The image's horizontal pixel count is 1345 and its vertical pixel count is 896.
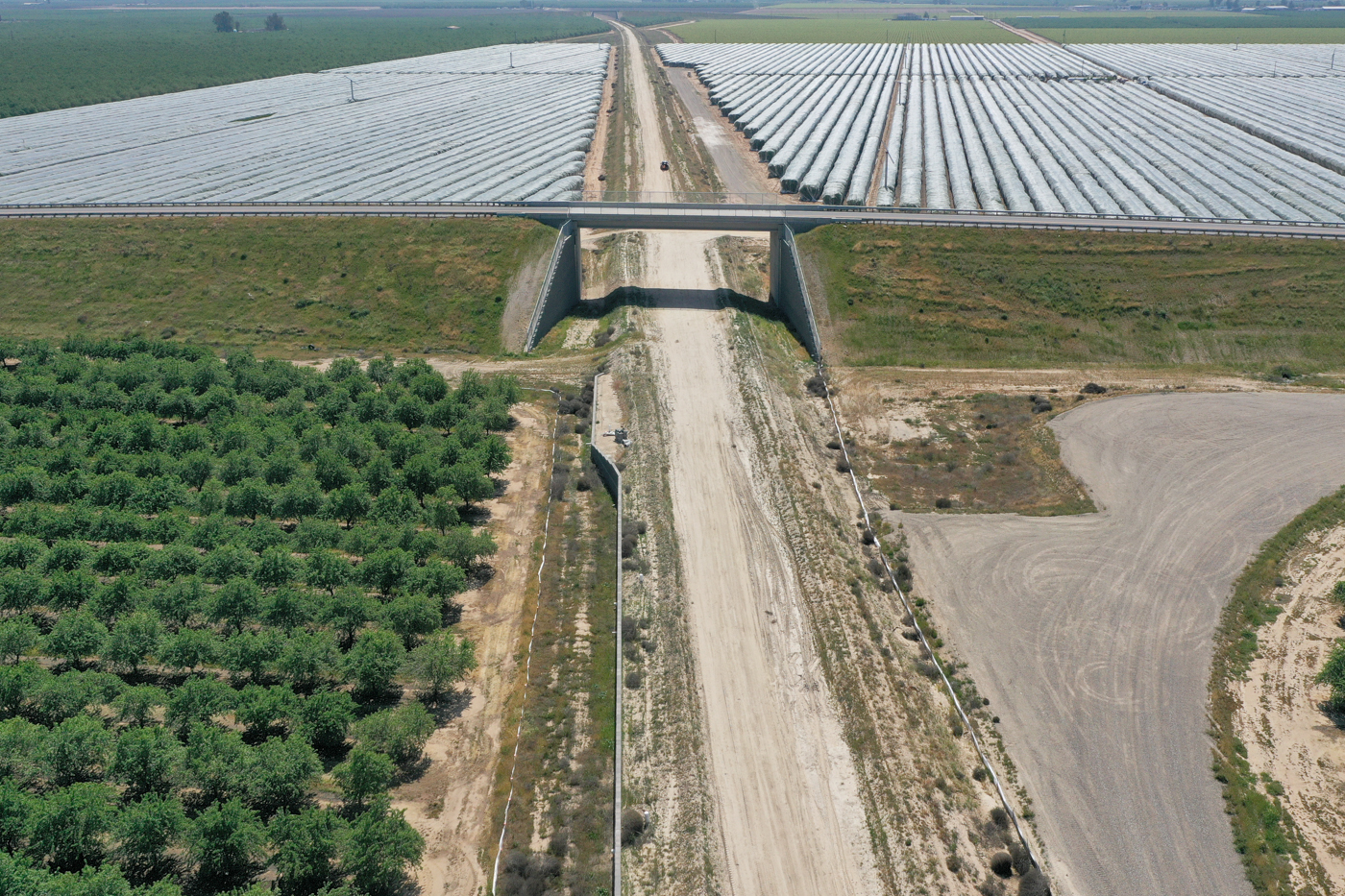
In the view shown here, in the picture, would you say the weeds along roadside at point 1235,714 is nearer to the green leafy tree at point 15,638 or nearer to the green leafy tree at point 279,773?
the green leafy tree at point 279,773

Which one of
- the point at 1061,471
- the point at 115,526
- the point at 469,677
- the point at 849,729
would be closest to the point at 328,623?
the point at 469,677

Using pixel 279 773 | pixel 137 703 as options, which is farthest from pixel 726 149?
pixel 279 773

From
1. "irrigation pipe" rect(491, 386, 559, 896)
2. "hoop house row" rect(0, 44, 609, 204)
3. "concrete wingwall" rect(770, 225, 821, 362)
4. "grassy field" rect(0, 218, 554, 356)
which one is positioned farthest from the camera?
"hoop house row" rect(0, 44, 609, 204)

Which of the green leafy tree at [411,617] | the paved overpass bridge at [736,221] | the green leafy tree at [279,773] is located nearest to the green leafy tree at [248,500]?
the green leafy tree at [411,617]

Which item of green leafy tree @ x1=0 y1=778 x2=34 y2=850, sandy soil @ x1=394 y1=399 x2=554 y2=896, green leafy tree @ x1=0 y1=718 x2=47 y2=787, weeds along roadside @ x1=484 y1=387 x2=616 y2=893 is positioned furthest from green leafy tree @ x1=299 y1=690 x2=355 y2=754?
green leafy tree @ x1=0 y1=718 x2=47 y2=787

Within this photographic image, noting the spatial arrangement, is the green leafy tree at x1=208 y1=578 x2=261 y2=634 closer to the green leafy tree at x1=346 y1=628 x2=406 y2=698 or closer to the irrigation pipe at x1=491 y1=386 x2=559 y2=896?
the green leafy tree at x1=346 y1=628 x2=406 y2=698

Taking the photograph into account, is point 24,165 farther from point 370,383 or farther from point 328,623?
point 328,623
